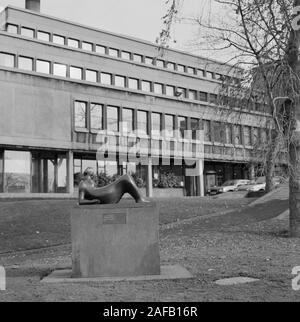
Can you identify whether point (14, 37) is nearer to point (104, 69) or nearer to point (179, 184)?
point (104, 69)

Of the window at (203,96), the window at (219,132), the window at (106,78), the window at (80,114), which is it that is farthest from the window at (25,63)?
the window at (219,132)

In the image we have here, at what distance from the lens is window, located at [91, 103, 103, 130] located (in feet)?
135

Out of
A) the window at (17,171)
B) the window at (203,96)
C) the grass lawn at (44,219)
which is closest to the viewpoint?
the grass lawn at (44,219)

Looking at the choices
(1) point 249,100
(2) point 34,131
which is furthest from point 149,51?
(1) point 249,100

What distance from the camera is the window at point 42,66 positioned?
1715 inches

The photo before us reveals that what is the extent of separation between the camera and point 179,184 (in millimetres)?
48250

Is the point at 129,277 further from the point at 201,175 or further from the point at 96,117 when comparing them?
the point at 201,175

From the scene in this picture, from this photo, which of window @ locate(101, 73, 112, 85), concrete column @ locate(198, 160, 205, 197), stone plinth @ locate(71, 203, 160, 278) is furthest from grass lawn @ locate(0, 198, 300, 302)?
concrete column @ locate(198, 160, 205, 197)

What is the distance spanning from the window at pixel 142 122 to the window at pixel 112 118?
2.33m

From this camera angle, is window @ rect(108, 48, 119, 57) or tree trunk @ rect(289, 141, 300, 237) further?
window @ rect(108, 48, 119, 57)

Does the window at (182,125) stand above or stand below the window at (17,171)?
above

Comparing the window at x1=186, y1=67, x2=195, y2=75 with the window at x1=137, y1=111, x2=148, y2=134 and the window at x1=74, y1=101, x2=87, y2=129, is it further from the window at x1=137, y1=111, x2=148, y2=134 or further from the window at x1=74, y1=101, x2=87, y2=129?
the window at x1=74, y1=101, x2=87, y2=129

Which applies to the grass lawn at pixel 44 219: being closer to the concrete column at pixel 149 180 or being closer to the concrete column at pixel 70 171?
the concrete column at pixel 70 171

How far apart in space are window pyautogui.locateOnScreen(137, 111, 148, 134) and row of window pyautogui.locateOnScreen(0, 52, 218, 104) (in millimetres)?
4758
